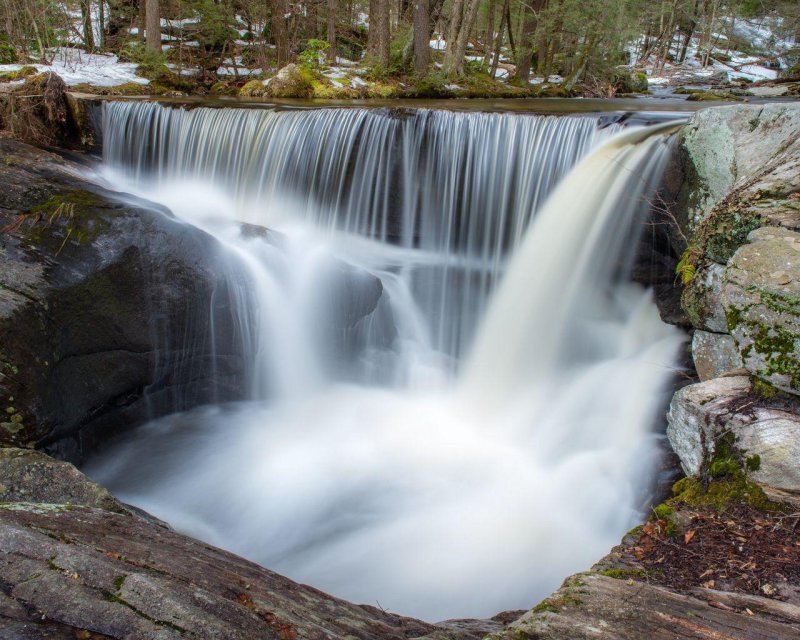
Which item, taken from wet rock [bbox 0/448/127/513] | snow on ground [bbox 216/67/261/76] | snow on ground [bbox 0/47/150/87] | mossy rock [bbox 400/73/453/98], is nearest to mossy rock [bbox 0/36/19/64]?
snow on ground [bbox 0/47/150/87]

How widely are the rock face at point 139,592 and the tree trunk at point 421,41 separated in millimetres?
15159

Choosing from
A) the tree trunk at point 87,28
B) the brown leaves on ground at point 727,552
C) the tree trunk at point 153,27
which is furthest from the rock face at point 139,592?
the tree trunk at point 87,28

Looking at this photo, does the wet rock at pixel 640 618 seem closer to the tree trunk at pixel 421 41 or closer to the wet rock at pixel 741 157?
the wet rock at pixel 741 157

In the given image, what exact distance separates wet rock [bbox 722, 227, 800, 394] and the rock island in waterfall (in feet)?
0.06

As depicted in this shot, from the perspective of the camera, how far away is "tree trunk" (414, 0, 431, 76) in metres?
15.4

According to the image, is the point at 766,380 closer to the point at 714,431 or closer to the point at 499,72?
the point at 714,431

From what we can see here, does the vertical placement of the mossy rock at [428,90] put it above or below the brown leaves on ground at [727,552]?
above

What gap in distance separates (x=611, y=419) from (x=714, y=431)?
6.42 feet

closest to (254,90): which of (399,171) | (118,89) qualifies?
(118,89)

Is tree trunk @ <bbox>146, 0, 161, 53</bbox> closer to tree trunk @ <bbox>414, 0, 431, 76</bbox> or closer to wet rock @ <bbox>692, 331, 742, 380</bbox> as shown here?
tree trunk @ <bbox>414, 0, 431, 76</bbox>

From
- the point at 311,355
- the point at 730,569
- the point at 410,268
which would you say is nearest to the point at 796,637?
the point at 730,569

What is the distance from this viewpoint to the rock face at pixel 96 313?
432cm

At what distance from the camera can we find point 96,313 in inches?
195

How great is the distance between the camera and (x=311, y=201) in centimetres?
852
